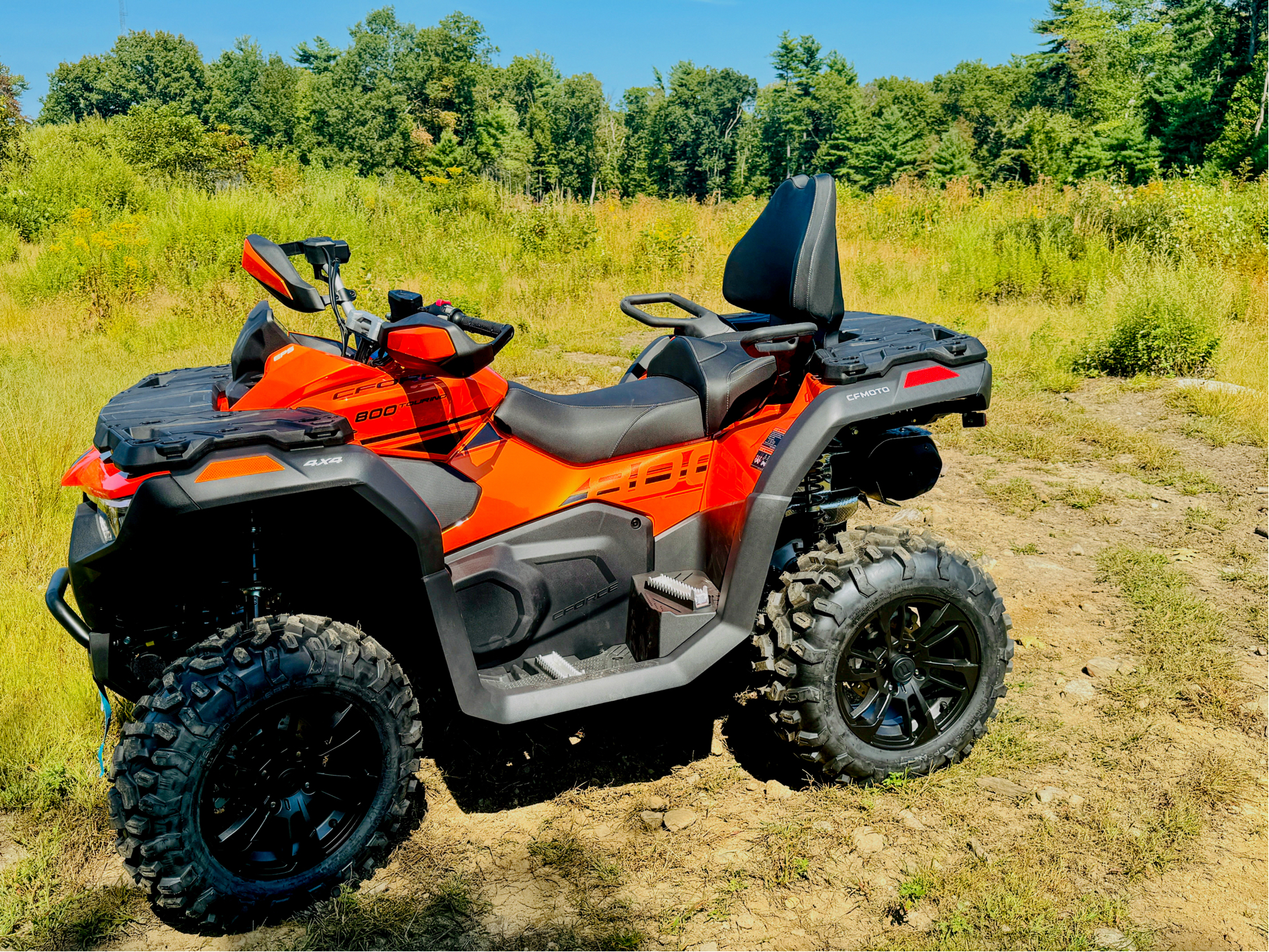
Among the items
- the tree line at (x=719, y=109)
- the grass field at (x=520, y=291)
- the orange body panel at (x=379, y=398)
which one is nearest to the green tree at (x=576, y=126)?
the tree line at (x=719, y=109)

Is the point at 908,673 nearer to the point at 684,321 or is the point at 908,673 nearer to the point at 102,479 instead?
the point at 684,321

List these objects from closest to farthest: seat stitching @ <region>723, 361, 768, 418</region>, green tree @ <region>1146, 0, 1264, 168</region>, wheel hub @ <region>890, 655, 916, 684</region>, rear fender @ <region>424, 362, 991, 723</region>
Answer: rear fender @ <region>424, 362, 991, 723</region> < wheel hub @ <region>890, 655, 916, 684</region> < seat stitching @ <region>723, 361, 768, 418</region> < green tree @ <region>1146, 0, 1264, 168</region>

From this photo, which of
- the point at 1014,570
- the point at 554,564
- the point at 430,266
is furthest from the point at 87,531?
the point at 430,266

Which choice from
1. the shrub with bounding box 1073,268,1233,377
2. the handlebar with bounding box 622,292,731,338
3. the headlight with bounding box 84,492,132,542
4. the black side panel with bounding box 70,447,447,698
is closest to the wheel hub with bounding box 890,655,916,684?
the handlebar with bounding box 622,292,731,338

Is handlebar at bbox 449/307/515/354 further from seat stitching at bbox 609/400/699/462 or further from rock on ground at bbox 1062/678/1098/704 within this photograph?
rock on ground at bbox 1062/678/1098/704

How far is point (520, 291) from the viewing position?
986 cm

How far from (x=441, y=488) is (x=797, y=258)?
1335 mm

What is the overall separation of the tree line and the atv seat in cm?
1096

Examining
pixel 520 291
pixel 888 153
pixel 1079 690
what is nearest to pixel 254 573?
pixel 1079 690

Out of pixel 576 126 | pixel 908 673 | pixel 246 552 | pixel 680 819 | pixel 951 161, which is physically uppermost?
pixel 576 126

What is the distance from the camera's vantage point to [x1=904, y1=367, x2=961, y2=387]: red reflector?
2.85 m

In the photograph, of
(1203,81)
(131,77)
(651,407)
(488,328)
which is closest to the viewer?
(488,328)

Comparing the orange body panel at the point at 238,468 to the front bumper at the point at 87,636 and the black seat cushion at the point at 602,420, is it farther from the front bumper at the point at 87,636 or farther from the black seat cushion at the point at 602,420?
the black seat cushion at the point at 602,420

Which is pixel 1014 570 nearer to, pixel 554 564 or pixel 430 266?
pixel 554 564
